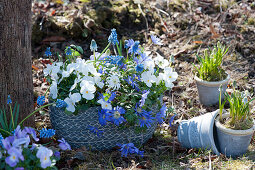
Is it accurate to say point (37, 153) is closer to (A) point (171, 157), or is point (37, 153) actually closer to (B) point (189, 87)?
(A) point (171, 157)

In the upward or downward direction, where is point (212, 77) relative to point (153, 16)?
downward

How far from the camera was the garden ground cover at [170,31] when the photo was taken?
3676 millimetres

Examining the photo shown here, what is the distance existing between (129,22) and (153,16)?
35cm

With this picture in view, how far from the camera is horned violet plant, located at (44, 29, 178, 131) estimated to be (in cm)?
254

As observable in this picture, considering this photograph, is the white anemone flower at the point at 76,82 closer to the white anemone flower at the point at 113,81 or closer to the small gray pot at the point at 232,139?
the white anemone flower at the point at 113,81

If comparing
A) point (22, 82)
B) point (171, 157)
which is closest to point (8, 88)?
point (22, 82)

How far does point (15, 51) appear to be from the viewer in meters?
2.62

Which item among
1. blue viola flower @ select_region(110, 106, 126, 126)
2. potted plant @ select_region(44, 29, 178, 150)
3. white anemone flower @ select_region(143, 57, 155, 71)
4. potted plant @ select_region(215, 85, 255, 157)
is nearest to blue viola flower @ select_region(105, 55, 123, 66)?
potted plant @ select_region(44, 29, 178, 150)

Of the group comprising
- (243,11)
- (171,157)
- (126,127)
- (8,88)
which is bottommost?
(171,157)

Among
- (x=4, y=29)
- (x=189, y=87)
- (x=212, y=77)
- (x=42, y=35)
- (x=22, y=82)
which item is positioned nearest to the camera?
(x=4, y=29)

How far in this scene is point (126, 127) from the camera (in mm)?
2678

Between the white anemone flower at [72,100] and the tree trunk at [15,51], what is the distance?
444mm

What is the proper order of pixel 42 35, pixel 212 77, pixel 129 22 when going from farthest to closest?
pixel 129 22
pixel 42 35
pixel 212 77

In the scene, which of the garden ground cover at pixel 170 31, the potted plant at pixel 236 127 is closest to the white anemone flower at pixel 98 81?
the garden ground cover at pixel 170 31
